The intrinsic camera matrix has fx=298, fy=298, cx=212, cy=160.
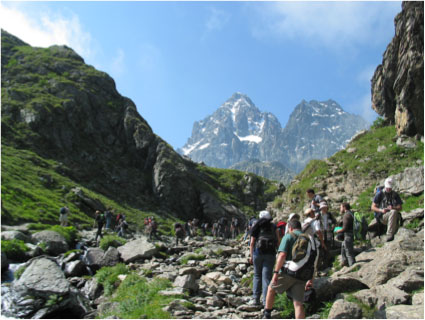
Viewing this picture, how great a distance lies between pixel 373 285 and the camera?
9.59m

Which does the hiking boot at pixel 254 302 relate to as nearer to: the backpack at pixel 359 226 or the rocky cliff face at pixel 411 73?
the backpack at pixel 359 226

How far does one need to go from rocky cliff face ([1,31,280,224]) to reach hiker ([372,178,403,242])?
58.1 meters

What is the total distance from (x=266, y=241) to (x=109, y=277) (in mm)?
10097

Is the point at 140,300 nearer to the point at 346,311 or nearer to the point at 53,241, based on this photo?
the point at 346,311

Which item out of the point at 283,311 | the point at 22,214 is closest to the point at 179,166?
the point at 22,214

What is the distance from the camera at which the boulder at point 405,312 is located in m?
6.88

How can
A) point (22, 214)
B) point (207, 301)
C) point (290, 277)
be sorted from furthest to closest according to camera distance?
point (22, 214)
point (207, 301)
point (290, 277)

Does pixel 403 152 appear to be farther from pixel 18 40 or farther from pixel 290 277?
pixel 18 40

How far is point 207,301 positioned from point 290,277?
4.41m

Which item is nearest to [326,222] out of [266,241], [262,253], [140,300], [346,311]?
[266,241]

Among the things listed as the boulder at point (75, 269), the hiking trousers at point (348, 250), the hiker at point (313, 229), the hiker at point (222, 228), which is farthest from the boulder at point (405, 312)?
the hiker at point (222, 228)

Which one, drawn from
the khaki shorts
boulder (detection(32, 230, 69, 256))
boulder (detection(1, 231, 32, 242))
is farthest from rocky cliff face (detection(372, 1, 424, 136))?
boulder (detection(1, 231, 32, 242))

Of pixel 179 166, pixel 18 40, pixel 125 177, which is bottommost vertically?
pixel 125 177

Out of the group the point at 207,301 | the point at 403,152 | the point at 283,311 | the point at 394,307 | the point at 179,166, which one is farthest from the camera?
the point at 179,166
